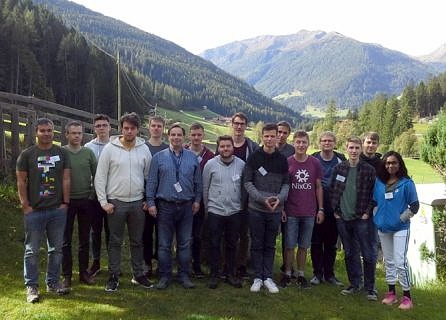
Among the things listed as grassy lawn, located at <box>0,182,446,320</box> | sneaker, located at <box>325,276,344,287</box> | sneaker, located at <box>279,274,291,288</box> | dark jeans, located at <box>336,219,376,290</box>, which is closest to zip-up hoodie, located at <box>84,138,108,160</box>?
grassy lawn, located at <box>0,182,446,320</box>

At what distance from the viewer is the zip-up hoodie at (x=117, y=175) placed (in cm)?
534

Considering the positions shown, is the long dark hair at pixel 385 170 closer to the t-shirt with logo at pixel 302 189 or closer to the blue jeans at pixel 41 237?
the t-shirt with logo at pixel 302 189

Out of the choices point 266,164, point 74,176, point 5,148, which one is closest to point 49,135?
point 74,176

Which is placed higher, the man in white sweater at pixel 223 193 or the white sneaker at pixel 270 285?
the man in white sweater at pixel 223 193

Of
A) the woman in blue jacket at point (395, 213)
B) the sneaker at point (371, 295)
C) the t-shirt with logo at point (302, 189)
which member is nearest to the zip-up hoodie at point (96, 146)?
the t-shirt with logo at point (302, 189)

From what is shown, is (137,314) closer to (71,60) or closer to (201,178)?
(201,178)

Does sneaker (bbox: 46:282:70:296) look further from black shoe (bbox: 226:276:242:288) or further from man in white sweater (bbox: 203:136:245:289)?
black shoe (bbox: 226:276:242:288)

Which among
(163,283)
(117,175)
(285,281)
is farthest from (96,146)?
(285,281)

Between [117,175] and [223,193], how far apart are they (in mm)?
1363

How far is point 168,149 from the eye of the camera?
5.69 m

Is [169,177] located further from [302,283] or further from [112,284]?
[302,283]

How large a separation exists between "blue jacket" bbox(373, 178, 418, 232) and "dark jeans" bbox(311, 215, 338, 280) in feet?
2.84

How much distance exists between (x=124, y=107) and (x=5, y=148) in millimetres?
35414

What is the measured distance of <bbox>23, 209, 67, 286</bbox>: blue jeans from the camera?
5.01 m
